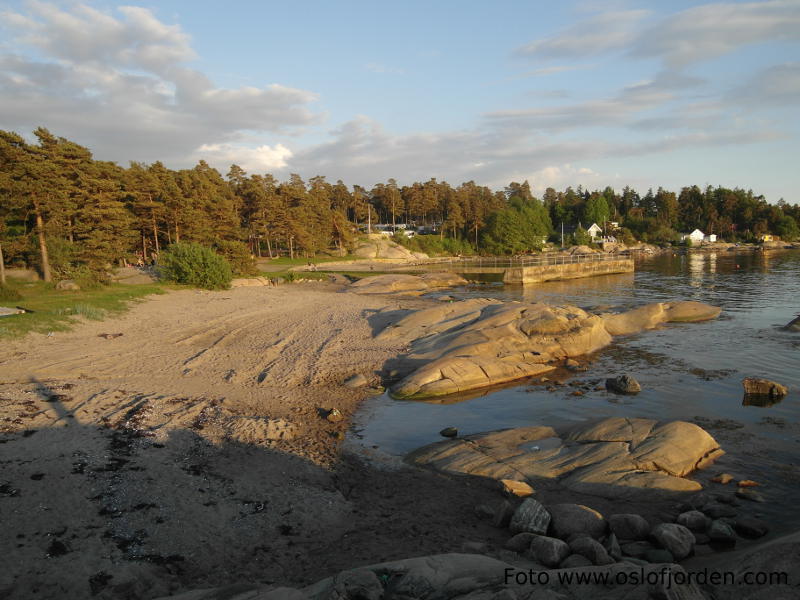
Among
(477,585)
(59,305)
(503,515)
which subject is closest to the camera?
(477,585)

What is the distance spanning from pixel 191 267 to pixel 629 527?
43919 millimetres

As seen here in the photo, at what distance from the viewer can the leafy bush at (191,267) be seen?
1762 inches

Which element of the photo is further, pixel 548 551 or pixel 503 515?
pixel 503 515

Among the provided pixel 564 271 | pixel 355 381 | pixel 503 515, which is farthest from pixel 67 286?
pixel 564 271

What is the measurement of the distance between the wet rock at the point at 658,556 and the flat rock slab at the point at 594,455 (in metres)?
2.47

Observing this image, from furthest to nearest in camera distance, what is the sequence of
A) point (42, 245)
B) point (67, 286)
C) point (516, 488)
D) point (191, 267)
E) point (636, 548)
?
1. point (191, 267)
2. point (42, 245)
3. point (67, 286)
4. point (516, 488)
5. point (636, 548)

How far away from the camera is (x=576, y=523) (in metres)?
8.66

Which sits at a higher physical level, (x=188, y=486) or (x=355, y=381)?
(x=188, y=486)

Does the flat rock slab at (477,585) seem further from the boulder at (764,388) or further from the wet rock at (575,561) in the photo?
the boulder at (764,388)

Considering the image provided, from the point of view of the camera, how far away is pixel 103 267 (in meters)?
41.1

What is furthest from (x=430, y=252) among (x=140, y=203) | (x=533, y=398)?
(x=533, y=398)

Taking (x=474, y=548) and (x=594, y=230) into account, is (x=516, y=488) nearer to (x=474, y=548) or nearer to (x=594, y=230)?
(x=474, y=548)

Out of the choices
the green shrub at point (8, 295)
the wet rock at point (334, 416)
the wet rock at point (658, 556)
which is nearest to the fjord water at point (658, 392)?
the wet rock at point (334, 416)

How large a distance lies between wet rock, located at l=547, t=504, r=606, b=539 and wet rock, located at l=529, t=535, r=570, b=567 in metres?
0.76
